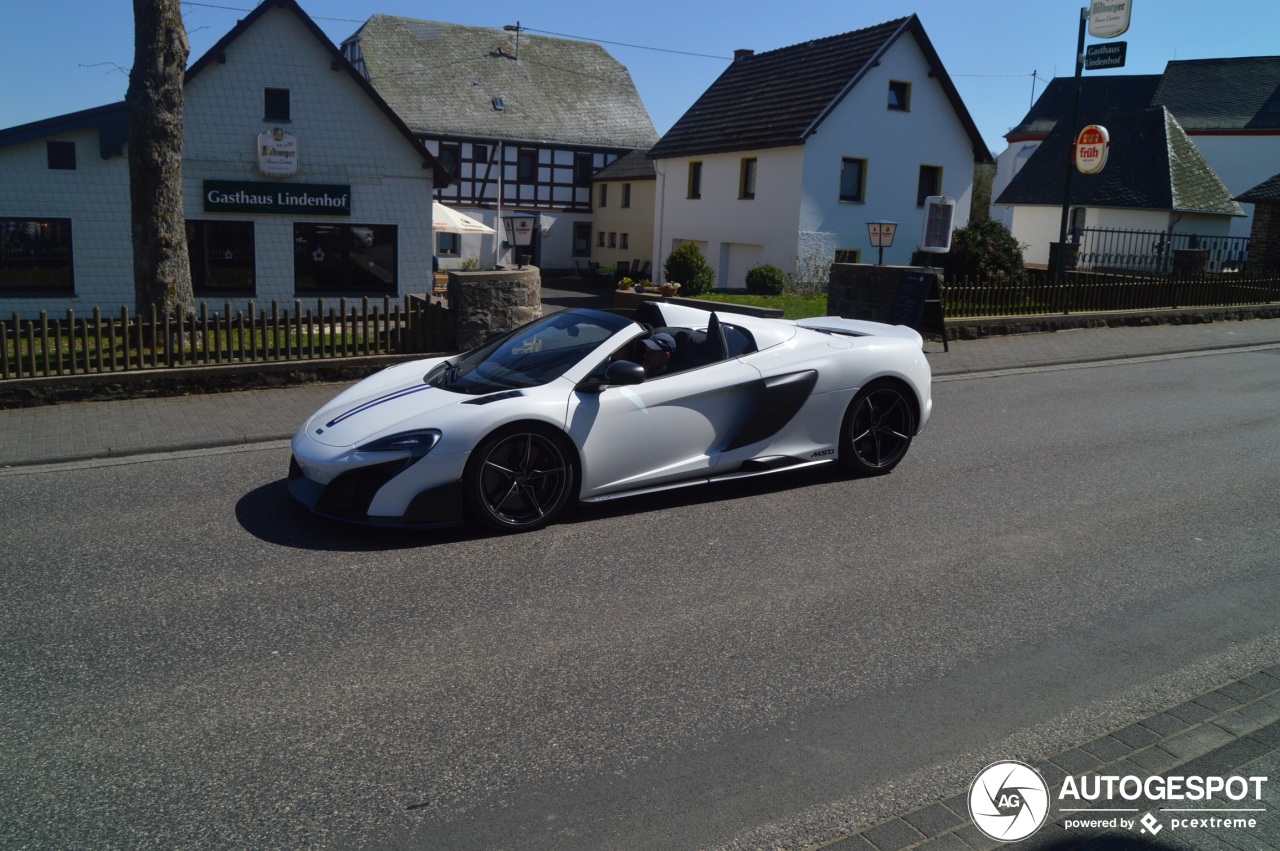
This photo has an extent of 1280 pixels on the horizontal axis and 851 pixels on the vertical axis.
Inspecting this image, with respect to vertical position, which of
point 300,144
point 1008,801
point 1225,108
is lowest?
point 1008,801

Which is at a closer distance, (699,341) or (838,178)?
(699,341)

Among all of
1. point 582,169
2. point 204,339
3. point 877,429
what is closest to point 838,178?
point 582,169

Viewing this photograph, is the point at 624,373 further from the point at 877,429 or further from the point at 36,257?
the point at 36,257

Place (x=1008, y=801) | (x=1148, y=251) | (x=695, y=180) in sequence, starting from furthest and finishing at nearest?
(x=695, y=180)
(x=1148, y=251)
(x=1008, y=801)

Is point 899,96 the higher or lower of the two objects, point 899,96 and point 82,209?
the higher

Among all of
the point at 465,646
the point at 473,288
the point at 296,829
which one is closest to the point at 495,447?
the point at 465,646

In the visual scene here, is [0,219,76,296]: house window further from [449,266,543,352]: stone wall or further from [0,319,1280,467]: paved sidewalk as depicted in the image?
[449,266,543,352]: stone wall

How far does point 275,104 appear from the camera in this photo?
23.0 metres

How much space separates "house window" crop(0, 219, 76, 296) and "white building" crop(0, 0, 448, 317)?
0.02 meters

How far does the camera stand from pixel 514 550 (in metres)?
6.58

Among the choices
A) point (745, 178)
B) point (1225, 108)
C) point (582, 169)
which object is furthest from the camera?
point (1225, 108)

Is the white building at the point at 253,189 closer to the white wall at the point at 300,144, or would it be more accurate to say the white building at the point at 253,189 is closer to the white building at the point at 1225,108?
the white wall at the point at 300,144

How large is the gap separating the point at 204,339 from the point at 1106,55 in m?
16.6

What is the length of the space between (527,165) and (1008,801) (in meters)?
43.7
